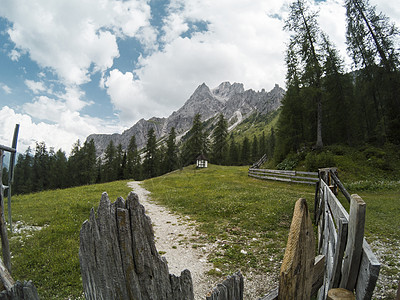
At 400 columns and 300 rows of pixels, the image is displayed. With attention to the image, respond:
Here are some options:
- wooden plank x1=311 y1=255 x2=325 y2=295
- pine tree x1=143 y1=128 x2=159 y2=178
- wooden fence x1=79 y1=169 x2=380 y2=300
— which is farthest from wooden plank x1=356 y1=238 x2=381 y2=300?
pine tree x1=143 y1=128 x2=159 y2=178

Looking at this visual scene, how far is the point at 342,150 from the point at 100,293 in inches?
1164

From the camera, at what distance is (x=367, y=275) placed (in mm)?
1725

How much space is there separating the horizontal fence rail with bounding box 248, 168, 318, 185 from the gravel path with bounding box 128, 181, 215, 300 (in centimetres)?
1431

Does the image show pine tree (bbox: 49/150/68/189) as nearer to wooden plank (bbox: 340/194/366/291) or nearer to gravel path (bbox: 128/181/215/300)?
gravel path (bbox: 128/181/215/300)

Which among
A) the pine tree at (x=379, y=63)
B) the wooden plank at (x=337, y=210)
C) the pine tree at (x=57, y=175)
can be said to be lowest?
the pine tree at (x=57, y=175)

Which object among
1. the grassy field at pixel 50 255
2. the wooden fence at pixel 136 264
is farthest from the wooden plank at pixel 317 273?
the grassy field at pixel 50 255

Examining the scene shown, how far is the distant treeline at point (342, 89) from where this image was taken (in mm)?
26531

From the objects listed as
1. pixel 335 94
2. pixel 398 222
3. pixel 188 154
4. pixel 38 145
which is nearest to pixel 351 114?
pixel 335 94

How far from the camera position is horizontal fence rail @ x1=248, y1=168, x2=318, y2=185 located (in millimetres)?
19375

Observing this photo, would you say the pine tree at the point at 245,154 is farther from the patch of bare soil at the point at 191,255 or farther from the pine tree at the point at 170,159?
→ the patch of bare soil at the point at 191,255

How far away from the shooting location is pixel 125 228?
1611 millimetres

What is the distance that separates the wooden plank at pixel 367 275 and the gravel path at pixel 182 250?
150 inches

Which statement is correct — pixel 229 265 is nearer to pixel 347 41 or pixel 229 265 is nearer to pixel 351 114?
pixel 351 114

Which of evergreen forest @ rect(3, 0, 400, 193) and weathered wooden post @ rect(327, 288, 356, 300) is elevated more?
evergreen forest @ rect(3, 0, 400, 193)
